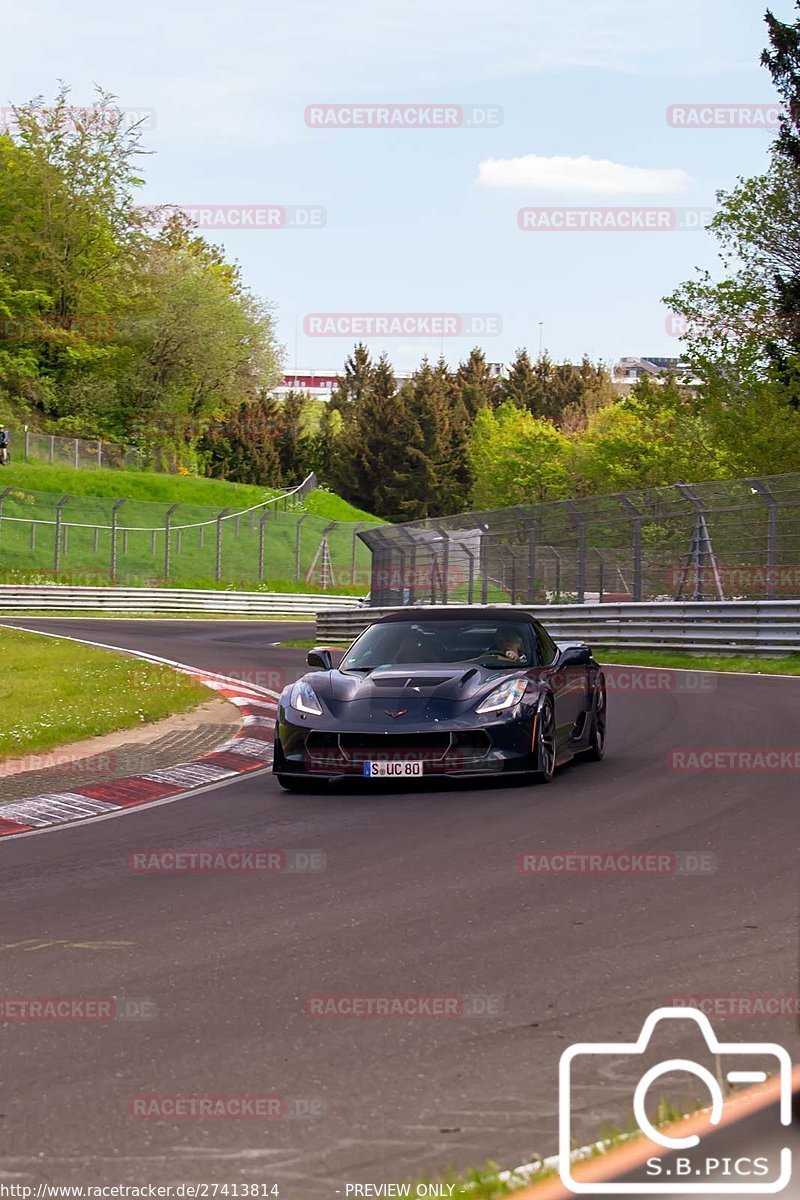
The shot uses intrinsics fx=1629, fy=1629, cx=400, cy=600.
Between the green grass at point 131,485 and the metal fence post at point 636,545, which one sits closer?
the metal fence post at point 636,545

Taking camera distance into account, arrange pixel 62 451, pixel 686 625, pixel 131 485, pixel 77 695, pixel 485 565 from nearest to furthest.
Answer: pixel 77 695, pixel 686 625, pixel 485 565, pixel 62 451, pixel 131 485

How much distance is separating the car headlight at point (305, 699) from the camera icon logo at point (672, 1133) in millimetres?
6562

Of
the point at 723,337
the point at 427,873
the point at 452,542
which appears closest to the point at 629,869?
the point at 427,873

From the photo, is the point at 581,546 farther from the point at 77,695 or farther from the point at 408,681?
the point at 408,681

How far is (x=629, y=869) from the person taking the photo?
7.93 m

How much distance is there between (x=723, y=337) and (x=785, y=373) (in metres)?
4.14

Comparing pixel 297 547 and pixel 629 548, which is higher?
pixel 629 548

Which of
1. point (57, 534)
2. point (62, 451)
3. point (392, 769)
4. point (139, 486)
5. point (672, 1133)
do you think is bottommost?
point (392, 769)

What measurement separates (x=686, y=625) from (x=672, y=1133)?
2421cm

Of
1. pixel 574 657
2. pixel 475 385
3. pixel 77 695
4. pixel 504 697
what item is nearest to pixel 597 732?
pixel 574 657

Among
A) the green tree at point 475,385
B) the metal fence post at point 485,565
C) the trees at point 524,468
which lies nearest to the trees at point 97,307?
the trees at point 524,468

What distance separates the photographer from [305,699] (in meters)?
11.5

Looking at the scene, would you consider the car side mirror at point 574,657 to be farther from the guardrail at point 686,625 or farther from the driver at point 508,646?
the guardrail at point 686,625

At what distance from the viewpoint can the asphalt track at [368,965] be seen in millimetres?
4066
